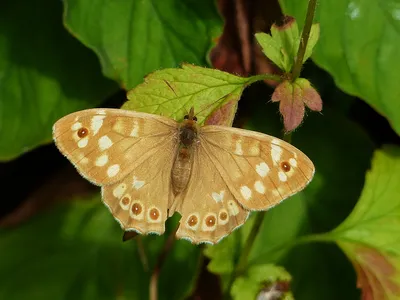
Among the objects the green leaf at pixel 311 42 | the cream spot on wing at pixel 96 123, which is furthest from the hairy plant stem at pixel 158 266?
the green leaf at pixel 311 42

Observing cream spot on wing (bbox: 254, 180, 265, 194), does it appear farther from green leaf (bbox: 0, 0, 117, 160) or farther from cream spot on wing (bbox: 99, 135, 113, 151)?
green leaf (bbox: 0, 0, 117, 160)

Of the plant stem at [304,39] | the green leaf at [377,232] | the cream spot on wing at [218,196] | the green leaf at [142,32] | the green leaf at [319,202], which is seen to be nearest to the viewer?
the plant stem at [304,39]

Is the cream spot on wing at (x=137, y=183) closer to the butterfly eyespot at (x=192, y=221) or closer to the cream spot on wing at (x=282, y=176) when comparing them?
→ the butterfly eyespot at (x=192, y=221)

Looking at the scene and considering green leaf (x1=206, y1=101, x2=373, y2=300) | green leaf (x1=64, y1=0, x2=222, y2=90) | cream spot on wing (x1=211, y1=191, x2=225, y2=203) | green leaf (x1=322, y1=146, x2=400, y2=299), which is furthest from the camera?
green leaf (x1=206, y1=101, x2=373, y2=300)

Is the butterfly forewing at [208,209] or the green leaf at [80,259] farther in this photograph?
the green leaf at [80,259]

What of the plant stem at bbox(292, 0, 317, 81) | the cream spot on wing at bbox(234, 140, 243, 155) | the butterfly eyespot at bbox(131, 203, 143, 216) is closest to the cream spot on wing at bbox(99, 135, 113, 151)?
the butterfly eyespot at bbox(131, 203, 143, 216)

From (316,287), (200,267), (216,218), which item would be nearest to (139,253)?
(200,267)

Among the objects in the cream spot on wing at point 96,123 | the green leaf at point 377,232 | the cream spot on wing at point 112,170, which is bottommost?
the green leaf at point 377,232

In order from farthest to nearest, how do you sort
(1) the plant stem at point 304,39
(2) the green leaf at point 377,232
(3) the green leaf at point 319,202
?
(3) the green leaf at point 319,202
(2) the green leaf at point 377,232
(1) the plant stem at point 304,39

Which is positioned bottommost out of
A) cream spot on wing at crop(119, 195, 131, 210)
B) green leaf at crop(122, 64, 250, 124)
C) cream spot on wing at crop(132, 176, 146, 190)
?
cream spot on wing at crop(119, 195, 131, 210)
